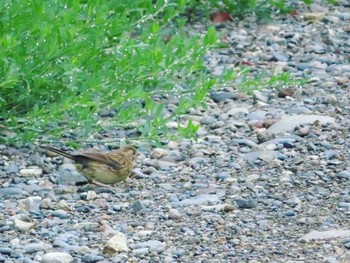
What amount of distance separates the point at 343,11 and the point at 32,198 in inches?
216

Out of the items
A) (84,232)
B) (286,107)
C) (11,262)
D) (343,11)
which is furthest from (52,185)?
(343,11)

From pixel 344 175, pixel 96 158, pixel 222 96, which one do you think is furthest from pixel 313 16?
pixel 96 158

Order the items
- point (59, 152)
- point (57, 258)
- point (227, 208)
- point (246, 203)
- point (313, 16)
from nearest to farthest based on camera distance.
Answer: point (57, 258) → point (227, 208) → point (246, 203) → point (59, 152) → point (313, 16)

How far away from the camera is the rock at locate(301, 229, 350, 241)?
6.04 metres

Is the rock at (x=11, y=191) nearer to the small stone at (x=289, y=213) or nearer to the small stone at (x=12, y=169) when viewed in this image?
the small stone at (x=12, y=169)

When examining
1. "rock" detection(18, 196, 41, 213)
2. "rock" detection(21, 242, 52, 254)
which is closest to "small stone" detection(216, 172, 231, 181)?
"rock" detection(18, 196, 41, 213)

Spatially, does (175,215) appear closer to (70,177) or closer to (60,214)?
(60,214)

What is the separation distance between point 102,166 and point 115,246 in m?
1.23

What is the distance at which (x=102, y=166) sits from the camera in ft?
23.0

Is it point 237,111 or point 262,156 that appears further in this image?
point 237,111

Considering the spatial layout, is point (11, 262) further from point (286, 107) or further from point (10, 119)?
point (286, 107)

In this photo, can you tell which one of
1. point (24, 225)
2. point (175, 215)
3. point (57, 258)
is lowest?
point (175, 215)

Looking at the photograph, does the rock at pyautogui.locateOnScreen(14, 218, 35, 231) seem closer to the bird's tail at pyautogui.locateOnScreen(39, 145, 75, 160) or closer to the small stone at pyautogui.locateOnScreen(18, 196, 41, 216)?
the small stone at pyautogui.locateOnScreen(18, 196, 41, 216)

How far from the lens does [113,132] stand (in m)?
7.94
